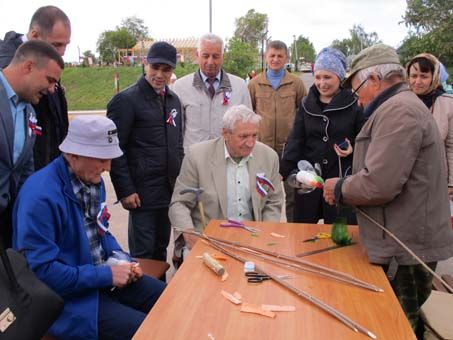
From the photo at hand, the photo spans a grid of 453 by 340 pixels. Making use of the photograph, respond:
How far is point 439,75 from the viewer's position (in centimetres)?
365

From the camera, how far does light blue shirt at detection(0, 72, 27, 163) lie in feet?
7.77

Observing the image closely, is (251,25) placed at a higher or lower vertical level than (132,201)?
higher

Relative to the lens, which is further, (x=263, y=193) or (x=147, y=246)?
(x=147, y=246)

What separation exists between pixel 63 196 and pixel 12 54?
117cm

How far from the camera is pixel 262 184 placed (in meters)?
2.83

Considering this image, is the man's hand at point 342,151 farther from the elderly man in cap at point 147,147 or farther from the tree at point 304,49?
the tree at point 304,49

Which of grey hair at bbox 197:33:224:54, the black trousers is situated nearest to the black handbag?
the black trousers

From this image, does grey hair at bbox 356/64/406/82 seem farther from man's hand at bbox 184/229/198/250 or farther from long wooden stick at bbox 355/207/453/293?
man's hand at bbox 184/229/198/250

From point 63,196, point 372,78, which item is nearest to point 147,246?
point 63,196

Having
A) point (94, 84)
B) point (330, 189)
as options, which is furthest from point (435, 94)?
point (94, 84)

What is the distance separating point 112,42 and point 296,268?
58.7 meters

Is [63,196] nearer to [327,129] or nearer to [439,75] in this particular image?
[327,129]

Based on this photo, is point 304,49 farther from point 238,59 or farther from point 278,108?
point 278,108

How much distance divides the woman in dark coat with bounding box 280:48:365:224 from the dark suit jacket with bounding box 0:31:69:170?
1656 millimetres
